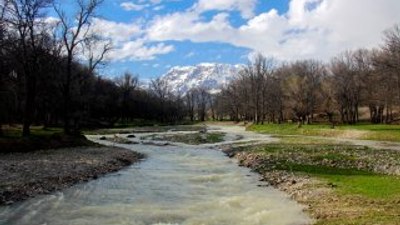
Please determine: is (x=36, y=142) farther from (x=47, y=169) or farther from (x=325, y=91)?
(x=325, y=91)

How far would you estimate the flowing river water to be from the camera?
17.1 meters

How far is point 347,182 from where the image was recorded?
937 inches

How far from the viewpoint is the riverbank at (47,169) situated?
21541mm

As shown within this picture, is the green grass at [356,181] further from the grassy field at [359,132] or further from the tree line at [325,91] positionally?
the tree line at [325,91]

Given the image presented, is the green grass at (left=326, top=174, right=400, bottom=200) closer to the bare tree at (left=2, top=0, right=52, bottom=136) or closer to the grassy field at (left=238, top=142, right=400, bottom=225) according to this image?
the grassy field at (left=238, top=142, right=400, bottom=225)

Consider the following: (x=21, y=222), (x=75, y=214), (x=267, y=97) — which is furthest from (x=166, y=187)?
(x=267, y=97)

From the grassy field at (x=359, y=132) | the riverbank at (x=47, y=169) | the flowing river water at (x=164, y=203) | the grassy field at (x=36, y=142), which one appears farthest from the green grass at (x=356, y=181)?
the grassy field at (x=359, y=132)

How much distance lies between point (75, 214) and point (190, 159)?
21.9m

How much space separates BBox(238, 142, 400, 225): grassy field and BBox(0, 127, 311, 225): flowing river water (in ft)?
3.90

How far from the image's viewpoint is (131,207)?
19.2 m

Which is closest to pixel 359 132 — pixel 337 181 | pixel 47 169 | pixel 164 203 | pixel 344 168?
pixel 344 168

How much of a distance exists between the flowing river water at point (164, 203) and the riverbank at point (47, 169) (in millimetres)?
849

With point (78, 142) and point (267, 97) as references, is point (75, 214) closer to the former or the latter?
point (78, 142)

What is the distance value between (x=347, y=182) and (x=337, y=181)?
73 centimetres
